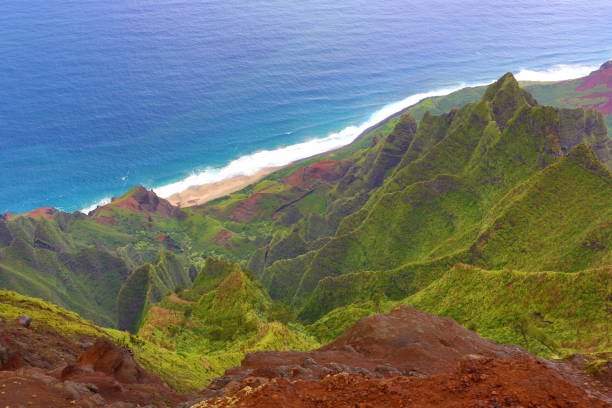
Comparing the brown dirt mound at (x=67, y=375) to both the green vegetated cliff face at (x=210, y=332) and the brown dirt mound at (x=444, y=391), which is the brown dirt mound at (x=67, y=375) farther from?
the green vegetated cliff face at (x=210, y=332)

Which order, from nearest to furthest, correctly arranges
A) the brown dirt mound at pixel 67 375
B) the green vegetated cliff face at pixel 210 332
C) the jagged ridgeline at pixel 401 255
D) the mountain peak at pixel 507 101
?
the brown dirt mound at pixel 67 375
the green vegetated cliff face at pixel 210 332
the jagged ridgeline at pixel 401 255
the mountain peak at pixel 507 101

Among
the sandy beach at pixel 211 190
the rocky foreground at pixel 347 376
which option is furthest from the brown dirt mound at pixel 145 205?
the rocky foreground at pixel 347 376

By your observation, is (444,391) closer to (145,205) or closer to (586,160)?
(586,160)

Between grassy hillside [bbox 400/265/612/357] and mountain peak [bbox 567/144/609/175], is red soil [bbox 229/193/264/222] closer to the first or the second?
grassy hillside [bbox 400/265/612/357]

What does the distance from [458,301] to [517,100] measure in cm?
5991

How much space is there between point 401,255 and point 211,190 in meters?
107

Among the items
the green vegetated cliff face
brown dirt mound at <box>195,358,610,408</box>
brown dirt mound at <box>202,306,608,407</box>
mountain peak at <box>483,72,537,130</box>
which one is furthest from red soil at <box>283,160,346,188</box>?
brown dirt mound at <box>195,358,610,408</box>

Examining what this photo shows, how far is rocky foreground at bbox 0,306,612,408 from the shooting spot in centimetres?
2012

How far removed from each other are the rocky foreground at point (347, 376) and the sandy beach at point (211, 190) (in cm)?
13732

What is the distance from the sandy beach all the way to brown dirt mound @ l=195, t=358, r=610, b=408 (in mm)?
150211

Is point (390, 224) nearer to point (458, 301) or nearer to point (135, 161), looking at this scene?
point (458, 301)

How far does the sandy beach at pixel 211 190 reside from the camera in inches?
6718

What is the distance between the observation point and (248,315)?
209ft

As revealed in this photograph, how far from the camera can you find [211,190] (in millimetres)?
176625
